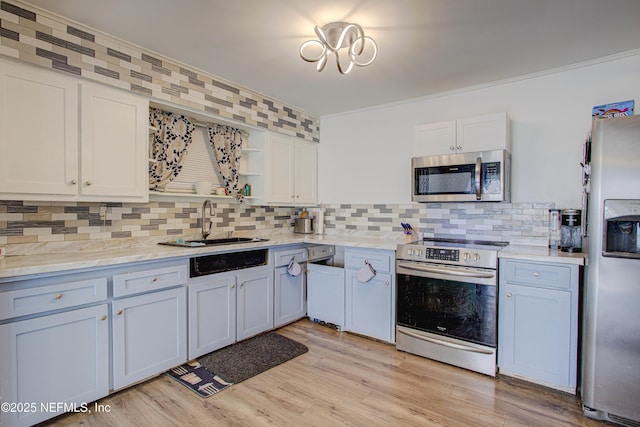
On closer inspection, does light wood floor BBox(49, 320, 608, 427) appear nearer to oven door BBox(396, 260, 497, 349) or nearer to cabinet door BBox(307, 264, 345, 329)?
oven door BBox(396, 260, 497, 349)

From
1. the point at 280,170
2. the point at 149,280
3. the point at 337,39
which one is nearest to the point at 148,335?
the point at 149,280

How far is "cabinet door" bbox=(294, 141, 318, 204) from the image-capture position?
4055mm

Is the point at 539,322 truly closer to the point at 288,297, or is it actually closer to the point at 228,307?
the point at 288,297

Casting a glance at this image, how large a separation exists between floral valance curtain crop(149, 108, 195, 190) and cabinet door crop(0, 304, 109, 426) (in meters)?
1.22

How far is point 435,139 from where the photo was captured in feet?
10.2

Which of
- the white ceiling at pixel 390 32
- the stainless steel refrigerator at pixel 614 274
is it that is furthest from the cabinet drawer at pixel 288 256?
the stainless steel refrigerator at pixel 614 274

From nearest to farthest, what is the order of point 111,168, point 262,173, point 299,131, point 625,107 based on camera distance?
point 111,168 → point 625,107 → point 262,173 → point 299,131

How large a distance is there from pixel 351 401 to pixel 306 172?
2.69 m

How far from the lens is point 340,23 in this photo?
216 centimetres

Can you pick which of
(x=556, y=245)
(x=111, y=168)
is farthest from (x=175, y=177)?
(x=556, y=245)

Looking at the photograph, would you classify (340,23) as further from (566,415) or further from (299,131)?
(566,415)

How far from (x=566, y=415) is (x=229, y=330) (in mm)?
2466

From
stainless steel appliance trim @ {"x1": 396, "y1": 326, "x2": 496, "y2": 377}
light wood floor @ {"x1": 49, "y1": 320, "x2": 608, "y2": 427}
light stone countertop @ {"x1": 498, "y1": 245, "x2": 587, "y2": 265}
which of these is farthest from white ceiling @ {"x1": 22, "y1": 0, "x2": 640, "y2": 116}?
light wood floor @ {"x1": 49, "y1": 320, "x2": 608, "y2": 427}

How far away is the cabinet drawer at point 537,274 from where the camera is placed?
7.42ft
